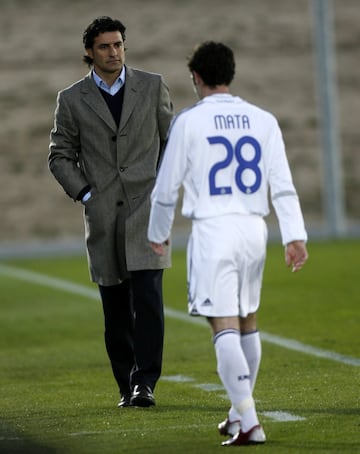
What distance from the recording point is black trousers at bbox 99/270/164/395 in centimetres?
840

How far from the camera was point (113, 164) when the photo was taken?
28.0 ft

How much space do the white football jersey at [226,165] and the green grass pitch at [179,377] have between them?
3.26 ft

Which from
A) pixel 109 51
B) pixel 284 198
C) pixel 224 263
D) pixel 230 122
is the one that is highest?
pixel 109 51

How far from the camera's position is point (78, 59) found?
44031mm

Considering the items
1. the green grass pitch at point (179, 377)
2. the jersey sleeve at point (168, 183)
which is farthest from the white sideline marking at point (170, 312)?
the jersey sleeve at point (168, 183)

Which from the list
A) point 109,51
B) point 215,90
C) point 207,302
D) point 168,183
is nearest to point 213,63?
point 215,90

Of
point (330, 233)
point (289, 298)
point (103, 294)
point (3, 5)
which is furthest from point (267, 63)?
point (103, 294)

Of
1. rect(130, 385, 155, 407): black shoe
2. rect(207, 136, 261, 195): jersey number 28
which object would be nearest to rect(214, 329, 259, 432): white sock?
rect(207, 136, 261, 195): jersey number 28

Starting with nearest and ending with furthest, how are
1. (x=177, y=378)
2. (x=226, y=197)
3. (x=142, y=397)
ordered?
(x=226, y=197) < (x=142, y=397) < (x=177, y=378)

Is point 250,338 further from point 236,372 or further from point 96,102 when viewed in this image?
point 96,102

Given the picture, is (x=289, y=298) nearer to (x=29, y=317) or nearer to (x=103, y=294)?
(x=29, y=317)

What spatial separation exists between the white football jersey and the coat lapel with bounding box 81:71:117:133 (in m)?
1.70

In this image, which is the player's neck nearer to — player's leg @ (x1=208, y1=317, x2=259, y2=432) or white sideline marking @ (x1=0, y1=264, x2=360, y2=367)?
player's leg @ (x1=208, y1=317, x2=259, y2=432)

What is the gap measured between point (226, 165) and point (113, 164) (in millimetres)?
1833
